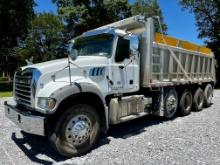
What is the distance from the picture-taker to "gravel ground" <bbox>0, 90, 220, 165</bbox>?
553 centimetres

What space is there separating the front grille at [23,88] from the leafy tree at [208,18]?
27114 mm

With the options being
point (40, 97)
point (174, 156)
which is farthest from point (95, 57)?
point (174, 156)

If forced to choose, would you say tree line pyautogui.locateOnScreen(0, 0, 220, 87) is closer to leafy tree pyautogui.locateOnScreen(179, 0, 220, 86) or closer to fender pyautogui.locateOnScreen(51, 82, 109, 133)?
leafy tree pyautogui.locateOnScreen(179, 0, 220, 86)

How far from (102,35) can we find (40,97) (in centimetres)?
259

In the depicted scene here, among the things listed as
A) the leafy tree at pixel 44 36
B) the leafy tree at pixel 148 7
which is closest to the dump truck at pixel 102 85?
the leafy tree at pixel 148 7

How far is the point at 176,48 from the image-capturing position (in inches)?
372

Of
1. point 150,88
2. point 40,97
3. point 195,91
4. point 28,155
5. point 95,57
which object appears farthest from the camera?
point 195,91

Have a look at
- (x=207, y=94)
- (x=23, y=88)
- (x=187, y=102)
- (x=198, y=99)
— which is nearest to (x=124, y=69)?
(x=23, y=88)

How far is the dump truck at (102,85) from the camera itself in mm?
5488

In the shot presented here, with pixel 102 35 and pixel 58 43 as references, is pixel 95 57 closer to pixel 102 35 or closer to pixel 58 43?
pixel 102 35

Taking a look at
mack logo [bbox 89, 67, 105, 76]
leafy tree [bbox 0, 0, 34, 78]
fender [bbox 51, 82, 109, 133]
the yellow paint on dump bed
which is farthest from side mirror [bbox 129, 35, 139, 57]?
leafy tree [bbox 0, 0, 34, 78]

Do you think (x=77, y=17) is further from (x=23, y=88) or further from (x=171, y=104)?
(x=23, y=88)

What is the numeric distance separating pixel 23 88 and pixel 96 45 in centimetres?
223

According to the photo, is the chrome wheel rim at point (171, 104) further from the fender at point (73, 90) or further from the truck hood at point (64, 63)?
the fender at point (73, 90)
